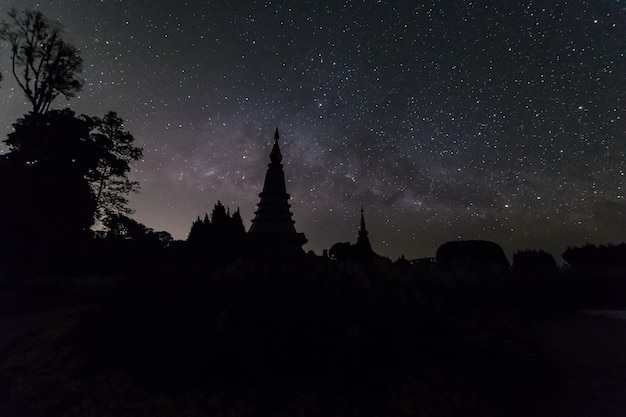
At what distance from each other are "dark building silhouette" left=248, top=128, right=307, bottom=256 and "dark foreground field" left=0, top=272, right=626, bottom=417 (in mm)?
20798

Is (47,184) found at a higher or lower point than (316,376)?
higher

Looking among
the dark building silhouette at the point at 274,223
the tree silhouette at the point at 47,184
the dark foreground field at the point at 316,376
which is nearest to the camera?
the dark foreground field at the point at 316,376

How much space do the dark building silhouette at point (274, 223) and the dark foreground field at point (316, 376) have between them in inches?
819

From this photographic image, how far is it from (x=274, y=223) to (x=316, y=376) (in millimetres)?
24329

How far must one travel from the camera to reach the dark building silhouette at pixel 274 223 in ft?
99.8

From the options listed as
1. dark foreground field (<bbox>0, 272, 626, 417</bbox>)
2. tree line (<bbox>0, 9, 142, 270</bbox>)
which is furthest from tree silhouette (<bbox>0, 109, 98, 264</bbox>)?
dark foreground field (<bbox>0, 272, 626, 417</bbox>)

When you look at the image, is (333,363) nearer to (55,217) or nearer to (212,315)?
(212,315)

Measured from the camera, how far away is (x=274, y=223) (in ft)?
102

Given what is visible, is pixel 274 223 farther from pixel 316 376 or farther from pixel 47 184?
pixel 316 376

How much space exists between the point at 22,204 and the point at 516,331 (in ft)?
83.8

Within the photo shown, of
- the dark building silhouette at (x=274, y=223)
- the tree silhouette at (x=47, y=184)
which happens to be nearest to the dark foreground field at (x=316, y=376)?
the tree silhouette at (x=47, y=184)

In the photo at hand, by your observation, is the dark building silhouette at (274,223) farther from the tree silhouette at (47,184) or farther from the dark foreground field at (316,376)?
the dark foreground field at (316,376)

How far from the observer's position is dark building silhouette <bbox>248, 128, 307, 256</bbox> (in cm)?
3041

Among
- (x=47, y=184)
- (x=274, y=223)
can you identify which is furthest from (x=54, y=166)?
(x=274, y=223)
